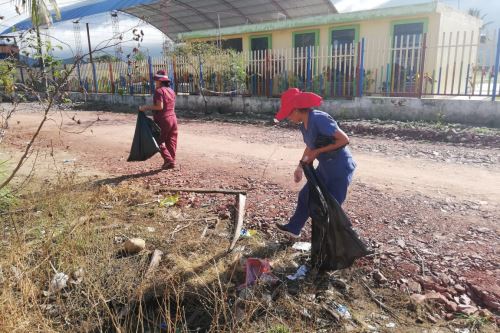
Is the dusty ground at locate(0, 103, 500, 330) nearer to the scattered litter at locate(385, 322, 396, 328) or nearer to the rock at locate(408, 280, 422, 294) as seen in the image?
the rock at locate(408, 280, 422, 294)

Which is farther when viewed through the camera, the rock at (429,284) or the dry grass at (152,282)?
the rock at (429,284)

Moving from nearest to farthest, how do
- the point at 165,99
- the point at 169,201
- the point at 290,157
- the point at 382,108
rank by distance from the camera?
the point at 169,201, the point at 165,99, the point at 290,157, the point at 382,108

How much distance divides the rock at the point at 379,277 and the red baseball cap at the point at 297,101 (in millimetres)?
1378

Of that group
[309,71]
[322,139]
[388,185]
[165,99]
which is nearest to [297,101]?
[322,139]

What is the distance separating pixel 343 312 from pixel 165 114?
3926 millimetres

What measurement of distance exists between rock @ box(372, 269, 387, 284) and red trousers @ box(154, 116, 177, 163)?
3.64 m

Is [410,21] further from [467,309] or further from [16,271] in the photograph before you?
[16,271]

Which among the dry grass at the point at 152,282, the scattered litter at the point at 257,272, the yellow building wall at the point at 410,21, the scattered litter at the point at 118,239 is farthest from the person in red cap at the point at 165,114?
the yellow building wall at the point at 410,21

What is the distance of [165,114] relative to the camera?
18.3ft

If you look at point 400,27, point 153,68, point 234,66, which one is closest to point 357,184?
point 234,66

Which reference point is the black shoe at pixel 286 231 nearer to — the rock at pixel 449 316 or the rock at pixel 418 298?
the rock at pixel 418 298

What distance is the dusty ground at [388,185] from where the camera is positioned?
303 cm

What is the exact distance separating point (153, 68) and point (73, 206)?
11.8m

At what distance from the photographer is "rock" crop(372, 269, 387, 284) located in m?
2.91
